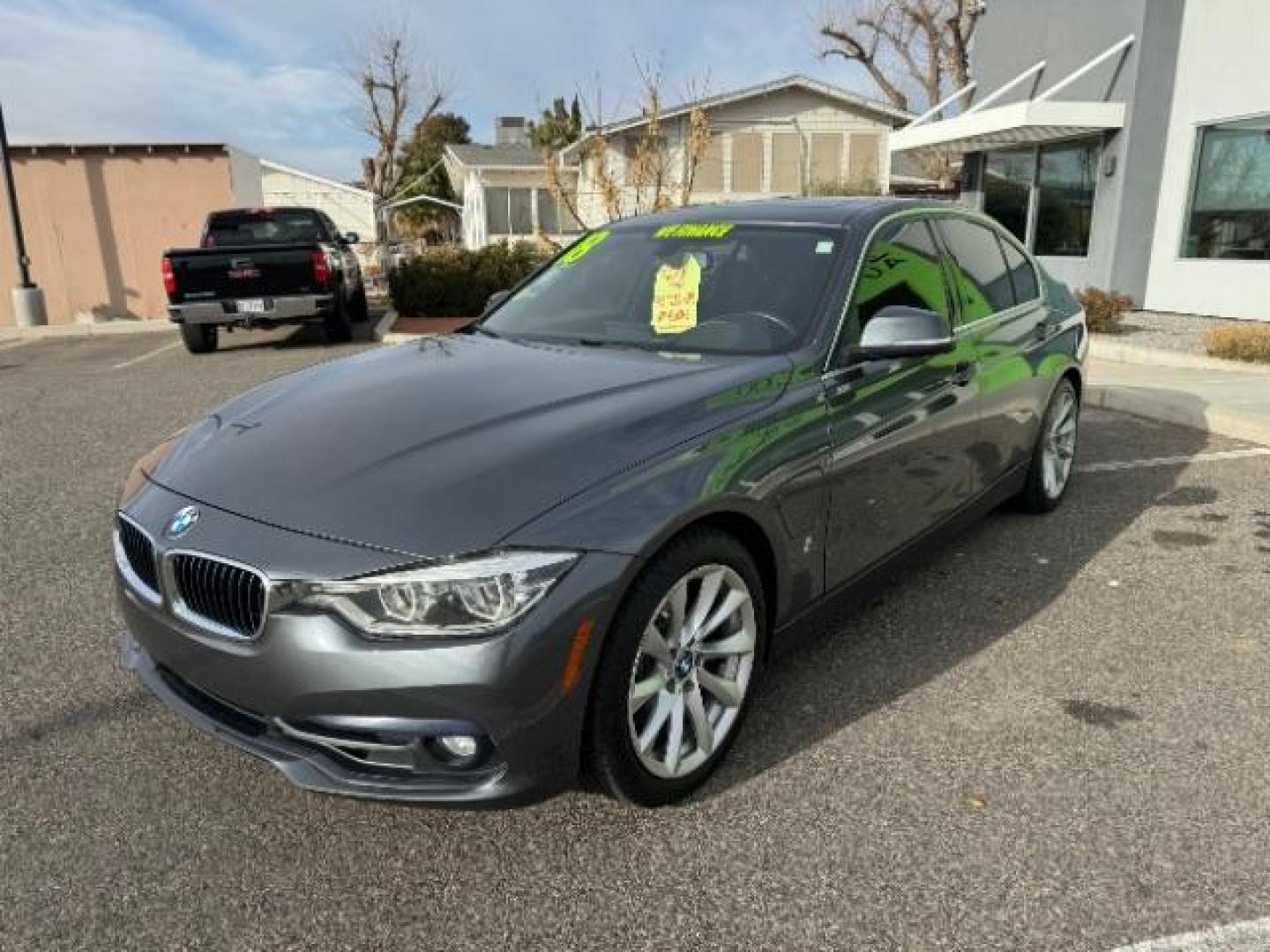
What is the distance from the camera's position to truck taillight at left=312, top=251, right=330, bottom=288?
12258mm

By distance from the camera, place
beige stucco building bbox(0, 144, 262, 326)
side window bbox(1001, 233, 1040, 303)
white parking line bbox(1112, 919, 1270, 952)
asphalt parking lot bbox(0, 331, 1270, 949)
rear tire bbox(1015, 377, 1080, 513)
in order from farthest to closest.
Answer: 1. beige stucco building bbox(0, 144, 262, 326)
2. rear tire bbox(1015, 377, 1080, 513)
3. side window bbox(1001, 233, 1040, 303)
4. asphalt parking lot bbox(0, 331, 1270, 949)
5. white parking line bbox(1112, 919, 1270, 952)

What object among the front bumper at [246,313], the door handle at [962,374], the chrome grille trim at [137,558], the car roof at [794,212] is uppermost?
the car roof at [794,212]

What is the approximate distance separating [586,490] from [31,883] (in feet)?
5.52

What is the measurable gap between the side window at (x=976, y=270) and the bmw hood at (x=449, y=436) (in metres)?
1.50

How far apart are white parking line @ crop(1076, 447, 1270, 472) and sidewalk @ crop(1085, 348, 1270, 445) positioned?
1.07 feet

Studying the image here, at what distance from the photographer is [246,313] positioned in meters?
12.2

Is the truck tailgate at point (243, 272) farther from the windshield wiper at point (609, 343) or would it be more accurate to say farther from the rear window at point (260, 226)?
the windshield wiper at point (609, 343)

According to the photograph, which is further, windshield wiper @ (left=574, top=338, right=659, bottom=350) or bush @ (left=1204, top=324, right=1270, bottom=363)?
bush @ (left=1204, top=324, right=1270, bottom=363)

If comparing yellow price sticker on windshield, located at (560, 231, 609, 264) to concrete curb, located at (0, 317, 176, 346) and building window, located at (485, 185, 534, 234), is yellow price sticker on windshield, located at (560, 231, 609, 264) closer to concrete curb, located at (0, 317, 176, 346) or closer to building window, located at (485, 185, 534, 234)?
concrete curb, located at (0, 317, 176, 346)

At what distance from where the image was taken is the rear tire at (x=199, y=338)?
42.3ft

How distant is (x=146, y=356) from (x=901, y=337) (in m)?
12.6

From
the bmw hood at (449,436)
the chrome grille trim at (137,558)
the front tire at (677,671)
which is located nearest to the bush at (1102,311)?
the bmw hood at (449,436)

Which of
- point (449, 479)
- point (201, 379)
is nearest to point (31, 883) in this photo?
point (449, 479)

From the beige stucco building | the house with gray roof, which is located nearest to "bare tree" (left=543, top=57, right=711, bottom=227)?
the house with gray roof
